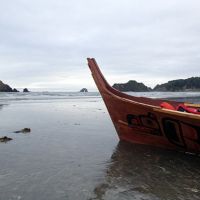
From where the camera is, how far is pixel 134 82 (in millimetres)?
106125

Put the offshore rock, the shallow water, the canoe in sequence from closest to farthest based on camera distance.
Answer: the shallow water → the canoe → the offshore rock

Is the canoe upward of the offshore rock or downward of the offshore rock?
downward

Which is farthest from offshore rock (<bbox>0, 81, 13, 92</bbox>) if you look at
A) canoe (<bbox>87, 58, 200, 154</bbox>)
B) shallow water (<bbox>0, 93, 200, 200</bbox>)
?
canoe (<bbox>87, 58, 200, 154</bbox>)

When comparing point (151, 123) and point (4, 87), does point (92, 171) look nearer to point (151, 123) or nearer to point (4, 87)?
point (151, 123)

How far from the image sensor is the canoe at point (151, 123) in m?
6.80

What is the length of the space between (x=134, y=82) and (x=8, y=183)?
334 ft

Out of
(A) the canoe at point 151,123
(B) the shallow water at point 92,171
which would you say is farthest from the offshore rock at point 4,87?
(A) the canoe at point 151,123

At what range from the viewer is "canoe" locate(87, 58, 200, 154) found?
680 cm

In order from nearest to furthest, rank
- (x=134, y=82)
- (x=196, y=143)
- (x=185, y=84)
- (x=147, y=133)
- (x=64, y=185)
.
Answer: (x=64, y=185), (x=196, y=143), (x=147, y=133), (x=185, y=84), (x=134, y=82)

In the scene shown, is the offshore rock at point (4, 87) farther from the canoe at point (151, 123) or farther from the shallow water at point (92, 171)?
the canoe at point (151, 123)

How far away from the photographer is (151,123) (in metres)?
7.55

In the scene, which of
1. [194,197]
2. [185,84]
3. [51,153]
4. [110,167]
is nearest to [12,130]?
[51,153]

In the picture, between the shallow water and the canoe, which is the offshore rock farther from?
the canoe

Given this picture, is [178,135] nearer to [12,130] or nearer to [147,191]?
[147,191]
